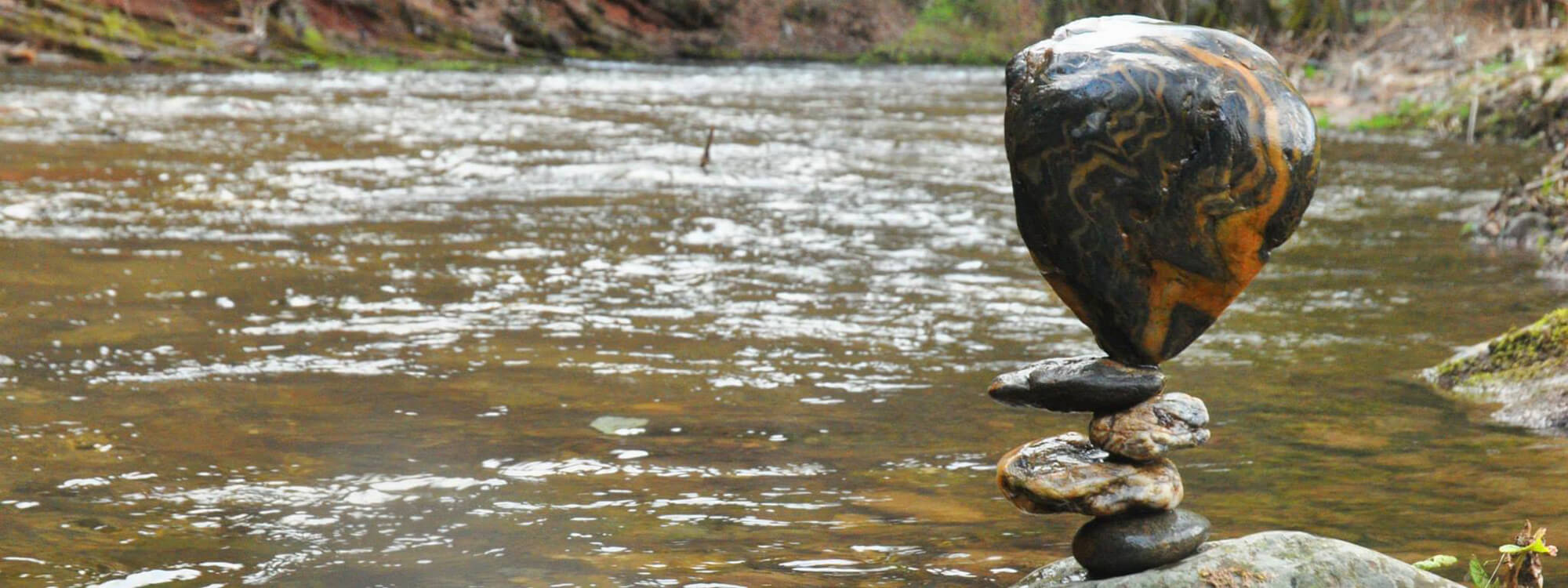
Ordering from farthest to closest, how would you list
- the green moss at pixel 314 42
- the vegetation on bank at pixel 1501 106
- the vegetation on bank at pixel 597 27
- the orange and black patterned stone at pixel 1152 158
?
the green moss at pixel 314 42 → the vegetation on bank at pixel 597 27 → the vegetation on bank at pixel 1501 106 → the orange and black patterned stone at pixel 1152 158

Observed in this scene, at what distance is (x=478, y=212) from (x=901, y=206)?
3007mm

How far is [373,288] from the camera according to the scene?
6.81 m

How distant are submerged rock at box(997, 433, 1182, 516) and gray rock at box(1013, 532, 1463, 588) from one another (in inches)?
5.2

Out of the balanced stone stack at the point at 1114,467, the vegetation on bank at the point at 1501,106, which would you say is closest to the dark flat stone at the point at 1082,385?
the balanced stone stack at the point at 1114,467

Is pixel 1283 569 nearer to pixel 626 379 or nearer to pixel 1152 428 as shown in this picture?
pixel 1152 428

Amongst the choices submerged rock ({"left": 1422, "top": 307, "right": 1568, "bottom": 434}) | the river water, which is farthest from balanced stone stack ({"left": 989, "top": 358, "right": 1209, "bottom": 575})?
submerged rock ({"left": 1422, "top": 307, "right": 1568, "bottom": 434})

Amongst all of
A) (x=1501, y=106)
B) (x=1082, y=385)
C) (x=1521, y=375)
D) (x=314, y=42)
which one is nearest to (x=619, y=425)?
(x=1082, y=385)

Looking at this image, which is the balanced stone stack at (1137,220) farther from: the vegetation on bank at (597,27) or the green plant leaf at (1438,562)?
the vegetation on bank at (597,27)

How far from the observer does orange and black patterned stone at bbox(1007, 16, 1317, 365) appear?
106 inches

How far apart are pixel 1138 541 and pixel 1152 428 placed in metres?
0.23

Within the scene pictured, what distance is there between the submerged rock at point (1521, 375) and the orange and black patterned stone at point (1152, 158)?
6.98 feet

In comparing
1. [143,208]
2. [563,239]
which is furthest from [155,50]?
[563,239]

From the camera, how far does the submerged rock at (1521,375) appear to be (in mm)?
4492

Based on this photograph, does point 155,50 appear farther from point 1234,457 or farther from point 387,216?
point 1234,457
